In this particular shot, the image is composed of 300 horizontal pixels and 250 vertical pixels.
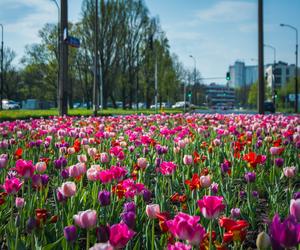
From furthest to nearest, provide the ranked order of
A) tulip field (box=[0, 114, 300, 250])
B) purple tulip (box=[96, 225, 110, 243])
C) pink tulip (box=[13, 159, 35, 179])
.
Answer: pink tulip (box=[13, 159, 35, 179])
purple tulip (box=[96, 225, 110, 243])
tulip field (box=[0, 114, 300, 250])

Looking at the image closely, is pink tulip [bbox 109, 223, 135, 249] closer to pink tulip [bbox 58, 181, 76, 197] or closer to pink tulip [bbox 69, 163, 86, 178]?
pink tulip [bbox 58, 181, 76, 197]

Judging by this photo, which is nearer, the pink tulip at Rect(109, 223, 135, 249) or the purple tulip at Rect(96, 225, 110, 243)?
the pink tulip at Rect(109, 223, 135, 249)

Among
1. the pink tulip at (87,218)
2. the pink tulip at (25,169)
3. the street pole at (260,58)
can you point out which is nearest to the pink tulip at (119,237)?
the pink tulip at (87,218)

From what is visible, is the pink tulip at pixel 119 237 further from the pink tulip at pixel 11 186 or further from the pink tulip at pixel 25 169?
the pink tulip at pixel 25 169

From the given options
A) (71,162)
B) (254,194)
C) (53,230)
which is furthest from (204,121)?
(53,230)

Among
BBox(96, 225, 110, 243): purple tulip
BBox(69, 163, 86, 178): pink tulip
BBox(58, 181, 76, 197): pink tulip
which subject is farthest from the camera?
BBox(69, 163, 86, 178): pink tulip

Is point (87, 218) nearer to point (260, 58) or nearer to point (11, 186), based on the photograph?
point (11, 186)

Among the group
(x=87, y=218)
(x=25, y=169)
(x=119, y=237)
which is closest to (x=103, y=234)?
(x=87, y=218)

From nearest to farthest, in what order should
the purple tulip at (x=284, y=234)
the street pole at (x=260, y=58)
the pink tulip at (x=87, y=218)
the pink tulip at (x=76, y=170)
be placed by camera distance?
the purple tulip at (x=284, y=234) < the pink tulip at (x=87, y=218) < the pink tulip at (x=76, y=170) < the street pole at (x=260, y=58)

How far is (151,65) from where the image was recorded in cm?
4966

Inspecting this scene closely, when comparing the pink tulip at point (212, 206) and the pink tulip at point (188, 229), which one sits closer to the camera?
the pink tulip at point (188, 229)

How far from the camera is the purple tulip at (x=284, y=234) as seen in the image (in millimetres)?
1278

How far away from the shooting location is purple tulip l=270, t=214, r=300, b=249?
4.19 ft

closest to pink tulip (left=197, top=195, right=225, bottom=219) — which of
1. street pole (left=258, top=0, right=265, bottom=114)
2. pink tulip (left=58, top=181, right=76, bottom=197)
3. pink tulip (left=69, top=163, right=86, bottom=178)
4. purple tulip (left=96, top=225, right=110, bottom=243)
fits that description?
purple tulip (left=96, top=225, right=110, bottom=243)
